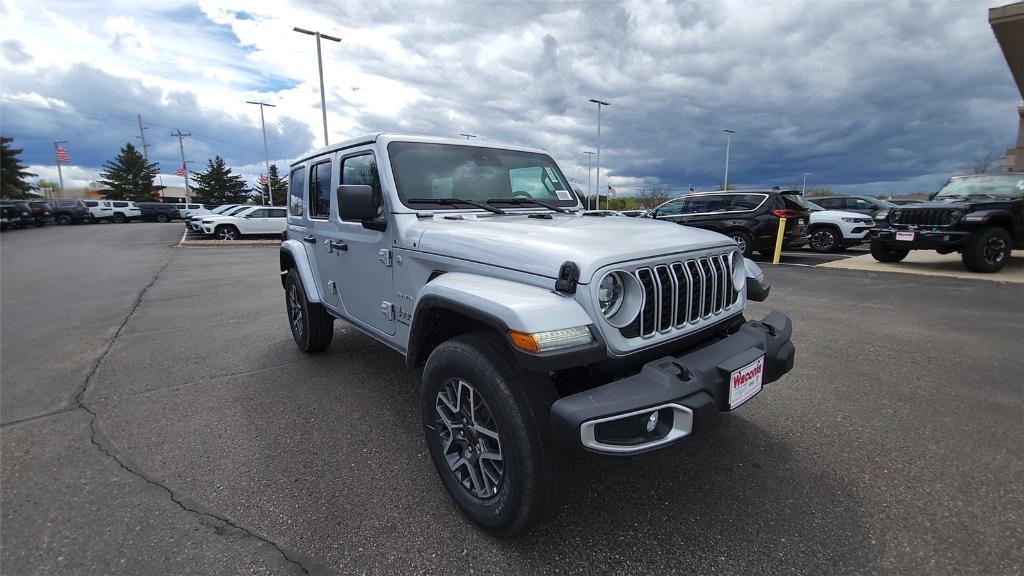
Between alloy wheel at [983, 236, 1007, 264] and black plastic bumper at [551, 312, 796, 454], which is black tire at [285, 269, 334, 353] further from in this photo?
alloy wheel at [983, 236, 1007, 264]

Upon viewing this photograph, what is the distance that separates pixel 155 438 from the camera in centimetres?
312

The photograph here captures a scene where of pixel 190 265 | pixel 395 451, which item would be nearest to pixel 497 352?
pixel 395 451

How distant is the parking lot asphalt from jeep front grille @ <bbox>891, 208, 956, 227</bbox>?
15.7ft

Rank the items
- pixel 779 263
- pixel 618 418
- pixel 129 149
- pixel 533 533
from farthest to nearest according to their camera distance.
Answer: pixel 129 149 < pixel 779 263 < pixel 533 533 < pixel 618 418

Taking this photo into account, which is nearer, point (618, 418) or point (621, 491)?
point (618, 418)

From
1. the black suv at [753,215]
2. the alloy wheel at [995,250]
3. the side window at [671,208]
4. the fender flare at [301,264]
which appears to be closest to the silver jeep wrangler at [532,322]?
the fender flare at [301,264]

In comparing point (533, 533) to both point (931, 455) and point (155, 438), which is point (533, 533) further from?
point (155, 438)

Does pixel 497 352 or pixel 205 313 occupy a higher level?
pixel 497 352

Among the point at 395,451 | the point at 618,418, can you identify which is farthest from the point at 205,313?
the point at 618,418

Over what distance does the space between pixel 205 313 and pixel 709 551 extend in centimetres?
706

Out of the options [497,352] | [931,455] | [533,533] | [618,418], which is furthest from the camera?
[931,455]

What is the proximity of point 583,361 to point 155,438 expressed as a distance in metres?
2.97

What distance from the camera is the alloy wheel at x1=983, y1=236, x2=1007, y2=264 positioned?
8750 mm

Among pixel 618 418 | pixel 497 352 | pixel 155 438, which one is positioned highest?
pixel 497 352
